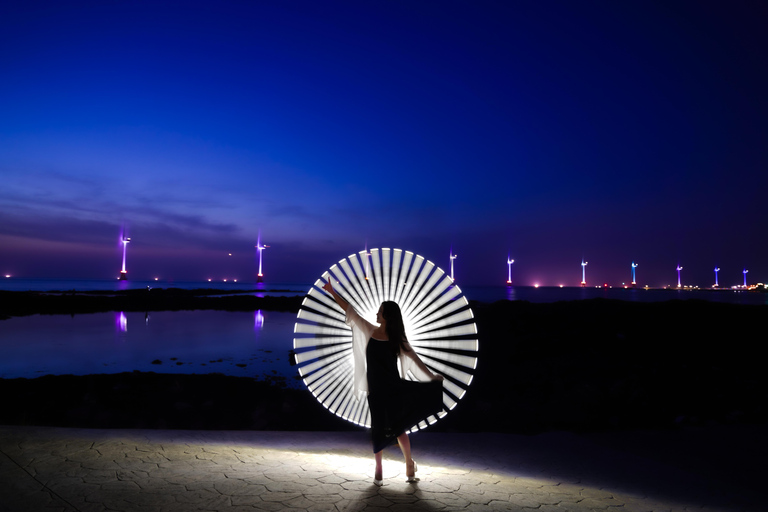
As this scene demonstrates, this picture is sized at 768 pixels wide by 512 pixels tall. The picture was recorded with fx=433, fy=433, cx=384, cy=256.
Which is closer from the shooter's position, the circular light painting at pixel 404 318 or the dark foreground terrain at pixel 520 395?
the circular light painting at pixel 404 318

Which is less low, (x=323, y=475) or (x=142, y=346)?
(x=323, y=475)

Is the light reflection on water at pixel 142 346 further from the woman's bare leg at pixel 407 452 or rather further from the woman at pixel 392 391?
the woman at pixel 392 391

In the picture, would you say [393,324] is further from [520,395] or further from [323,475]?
[520,395]

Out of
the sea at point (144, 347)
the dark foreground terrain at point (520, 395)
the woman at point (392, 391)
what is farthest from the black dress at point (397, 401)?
the sea at point (144, 347)

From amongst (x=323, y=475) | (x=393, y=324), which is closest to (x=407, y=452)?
(x=323, y=475)

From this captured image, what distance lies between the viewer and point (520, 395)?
11789 mm

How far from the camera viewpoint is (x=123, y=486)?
171 inches

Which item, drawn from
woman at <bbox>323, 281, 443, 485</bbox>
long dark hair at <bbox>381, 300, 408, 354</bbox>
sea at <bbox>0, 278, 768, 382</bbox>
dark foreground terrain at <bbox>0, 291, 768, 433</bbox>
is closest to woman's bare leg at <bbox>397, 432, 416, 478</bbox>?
woman at <bbox>323, 281, 443, 485</bbox>

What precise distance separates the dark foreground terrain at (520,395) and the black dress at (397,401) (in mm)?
5114

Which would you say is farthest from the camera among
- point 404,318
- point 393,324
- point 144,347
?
point 144,347

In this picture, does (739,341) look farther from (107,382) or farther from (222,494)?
(107,382)

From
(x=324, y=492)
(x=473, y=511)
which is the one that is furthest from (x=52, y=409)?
(x=473, y=511)

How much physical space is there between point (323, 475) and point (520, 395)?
8.32 metres

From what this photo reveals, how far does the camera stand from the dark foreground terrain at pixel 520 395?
933cm
